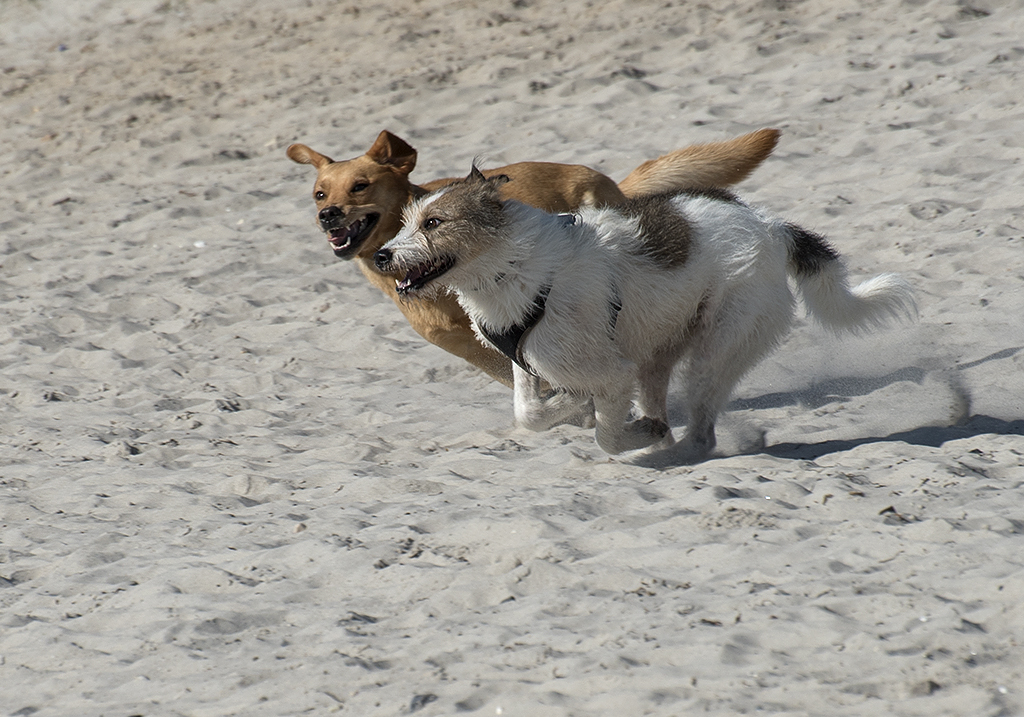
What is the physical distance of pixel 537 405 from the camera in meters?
5.37

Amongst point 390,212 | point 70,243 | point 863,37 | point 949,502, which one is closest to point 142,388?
point 390,212

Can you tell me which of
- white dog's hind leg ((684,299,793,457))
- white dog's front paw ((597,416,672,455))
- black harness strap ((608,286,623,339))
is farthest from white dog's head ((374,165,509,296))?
white dog's hind leg ((684,299,793,457))

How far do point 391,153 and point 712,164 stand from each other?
67.8 inches

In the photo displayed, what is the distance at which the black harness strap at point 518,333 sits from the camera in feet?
15.8

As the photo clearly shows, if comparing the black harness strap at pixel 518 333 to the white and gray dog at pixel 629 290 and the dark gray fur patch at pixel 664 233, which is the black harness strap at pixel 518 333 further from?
the dark gray fur patch at pixel 664 233

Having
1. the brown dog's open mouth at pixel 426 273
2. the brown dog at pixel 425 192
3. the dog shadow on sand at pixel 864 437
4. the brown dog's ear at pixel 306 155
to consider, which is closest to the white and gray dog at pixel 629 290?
the brown dog's open mouth at pixel 426 273

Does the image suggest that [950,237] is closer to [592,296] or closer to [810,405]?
[810,405]

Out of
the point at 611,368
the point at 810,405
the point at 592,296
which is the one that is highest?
the point at 592,296

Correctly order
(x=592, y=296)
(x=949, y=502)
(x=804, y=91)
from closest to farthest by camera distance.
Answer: (x=949, y=502), (x=592, y=296), (x=804, y=91)

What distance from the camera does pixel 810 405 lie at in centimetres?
572

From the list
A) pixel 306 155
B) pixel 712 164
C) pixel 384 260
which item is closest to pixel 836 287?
pixel 712 164

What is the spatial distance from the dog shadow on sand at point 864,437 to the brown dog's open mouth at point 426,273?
128 cm

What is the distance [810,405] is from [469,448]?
1.73 m

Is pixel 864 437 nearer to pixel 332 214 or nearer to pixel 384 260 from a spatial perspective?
pixel 384 260
